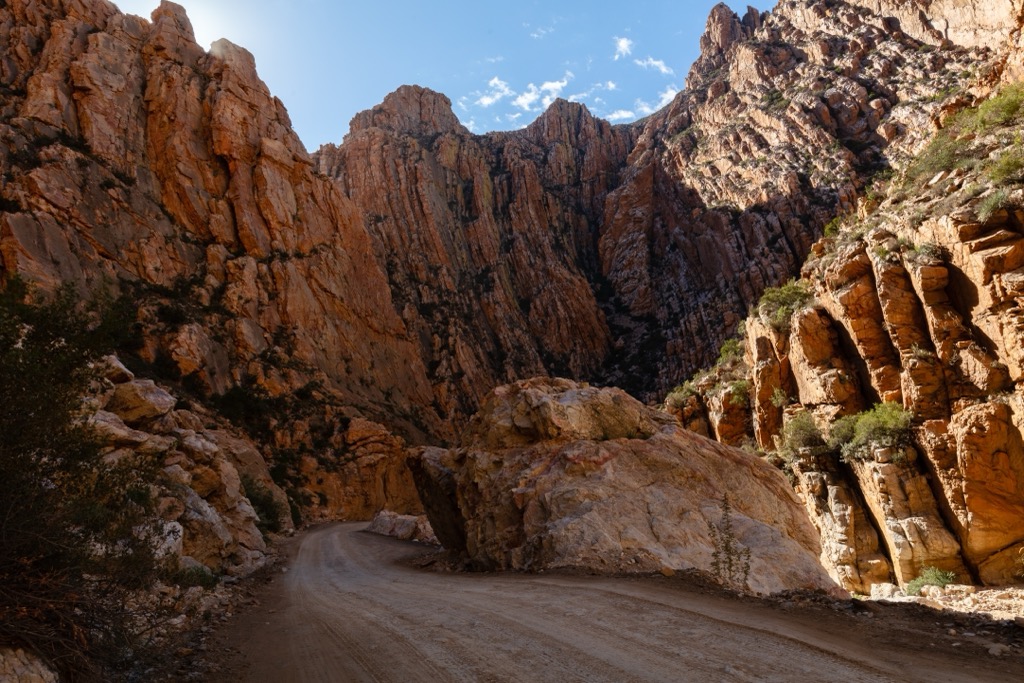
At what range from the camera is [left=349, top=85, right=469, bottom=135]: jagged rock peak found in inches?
3575

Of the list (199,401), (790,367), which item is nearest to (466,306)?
(199,401)

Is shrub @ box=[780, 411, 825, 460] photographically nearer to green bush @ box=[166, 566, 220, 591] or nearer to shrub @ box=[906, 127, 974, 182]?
shrub @ box=[906, 127, 974, 182]

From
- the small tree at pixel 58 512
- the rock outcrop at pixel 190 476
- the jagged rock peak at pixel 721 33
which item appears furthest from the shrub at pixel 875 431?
the jagged rock peak at pixel 721 33

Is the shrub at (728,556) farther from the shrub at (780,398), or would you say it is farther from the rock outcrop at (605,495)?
the shrub at (780,398)

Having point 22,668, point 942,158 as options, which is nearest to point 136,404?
point 22,668

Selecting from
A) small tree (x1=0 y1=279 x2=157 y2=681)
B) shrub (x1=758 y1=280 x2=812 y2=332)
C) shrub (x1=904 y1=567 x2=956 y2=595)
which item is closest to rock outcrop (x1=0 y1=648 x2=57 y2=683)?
small tree (x1=0 y1=279 x2=157 y2=681)

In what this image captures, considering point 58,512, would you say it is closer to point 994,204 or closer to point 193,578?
point 193,578

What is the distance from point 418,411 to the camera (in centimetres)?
5669

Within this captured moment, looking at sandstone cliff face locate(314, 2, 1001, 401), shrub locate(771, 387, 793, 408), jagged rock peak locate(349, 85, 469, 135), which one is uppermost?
jagged rock peak locate(349, 85, 469, 135)

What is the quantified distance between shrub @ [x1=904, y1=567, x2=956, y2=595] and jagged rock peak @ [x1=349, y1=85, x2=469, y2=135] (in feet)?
292

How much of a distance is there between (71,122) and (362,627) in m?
48.2

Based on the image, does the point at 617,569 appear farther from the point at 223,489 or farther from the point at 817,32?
the point at 817,32

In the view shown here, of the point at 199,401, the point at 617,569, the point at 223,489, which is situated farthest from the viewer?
the point at 199,401

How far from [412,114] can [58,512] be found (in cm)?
9809
